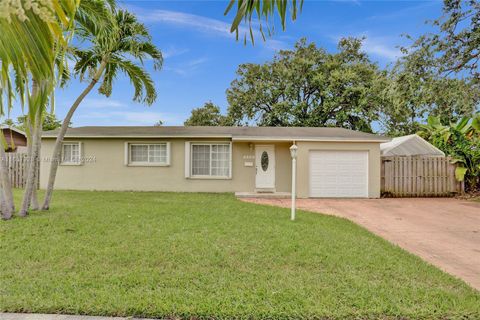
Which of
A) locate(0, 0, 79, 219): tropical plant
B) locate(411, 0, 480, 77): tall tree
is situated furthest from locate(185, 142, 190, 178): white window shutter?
locate(0, 0, 79, 219): tropical plant

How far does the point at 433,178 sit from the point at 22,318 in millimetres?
15216

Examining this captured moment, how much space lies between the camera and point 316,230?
6328mm

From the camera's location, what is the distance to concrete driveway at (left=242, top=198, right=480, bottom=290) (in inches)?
191

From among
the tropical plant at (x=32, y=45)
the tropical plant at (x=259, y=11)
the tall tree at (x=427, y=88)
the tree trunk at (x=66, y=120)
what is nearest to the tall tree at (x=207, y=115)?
the tall tree at (x=427, y=88)

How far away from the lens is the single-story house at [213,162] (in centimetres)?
1246

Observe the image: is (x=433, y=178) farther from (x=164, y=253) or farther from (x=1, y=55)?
(x=1, y=55)

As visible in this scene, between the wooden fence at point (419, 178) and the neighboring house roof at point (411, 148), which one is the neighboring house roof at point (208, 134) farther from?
the neighboring house roof at point (411, 148)

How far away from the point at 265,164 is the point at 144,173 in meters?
5.91

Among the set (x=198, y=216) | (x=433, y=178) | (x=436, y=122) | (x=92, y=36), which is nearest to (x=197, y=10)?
(x=92, y=36)

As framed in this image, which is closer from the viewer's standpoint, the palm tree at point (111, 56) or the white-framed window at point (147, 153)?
the palm tree at point (111, 56)

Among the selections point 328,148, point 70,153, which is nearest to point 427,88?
point 328,148

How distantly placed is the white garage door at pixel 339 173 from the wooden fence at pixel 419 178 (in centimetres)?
126

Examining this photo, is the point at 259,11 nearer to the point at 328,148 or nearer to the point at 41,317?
the point at 41,317

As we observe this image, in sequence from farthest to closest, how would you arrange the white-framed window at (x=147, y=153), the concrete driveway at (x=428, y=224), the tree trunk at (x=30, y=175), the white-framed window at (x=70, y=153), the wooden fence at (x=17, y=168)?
the wooden fence at (x=17, y=168) → the white-framed window at (x=70, y=153) → the white-framed window at (x=147, y=153) → the tree trunk at (x=30, y=175) → the concrete driveway at (x=428, y=224)
